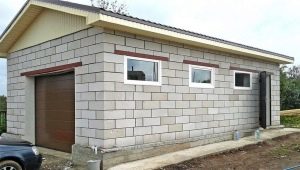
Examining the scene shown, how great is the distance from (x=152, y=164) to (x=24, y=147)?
9.74 feet

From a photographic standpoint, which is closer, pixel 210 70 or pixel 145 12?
pixel 210 70

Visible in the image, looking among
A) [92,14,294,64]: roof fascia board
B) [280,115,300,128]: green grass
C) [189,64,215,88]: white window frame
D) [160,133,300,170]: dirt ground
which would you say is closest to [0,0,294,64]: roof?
[92,14,294,64]: roof fascia board

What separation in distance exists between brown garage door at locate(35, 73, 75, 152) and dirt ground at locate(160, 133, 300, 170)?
10.9 ft

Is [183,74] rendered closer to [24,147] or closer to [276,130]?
[24,147]

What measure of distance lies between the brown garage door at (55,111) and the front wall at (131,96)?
0.52 metres

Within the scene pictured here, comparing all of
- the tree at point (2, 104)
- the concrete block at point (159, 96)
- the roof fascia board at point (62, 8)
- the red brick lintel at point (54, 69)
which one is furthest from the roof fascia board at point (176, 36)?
the tree at point (2, 104)

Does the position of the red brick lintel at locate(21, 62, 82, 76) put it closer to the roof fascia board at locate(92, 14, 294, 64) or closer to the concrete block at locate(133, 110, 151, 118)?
the roof fascia board at locate(92, 14, 294, 64)

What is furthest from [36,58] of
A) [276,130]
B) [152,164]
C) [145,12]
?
[145,12]

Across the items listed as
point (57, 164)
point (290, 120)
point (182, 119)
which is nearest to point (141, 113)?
point (182, 119)

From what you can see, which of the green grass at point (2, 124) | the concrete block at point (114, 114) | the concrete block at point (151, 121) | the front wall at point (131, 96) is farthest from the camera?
the green grass at point (2, 124)

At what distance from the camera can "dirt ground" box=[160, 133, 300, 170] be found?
328 inches

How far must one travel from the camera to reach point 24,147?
6992 mm

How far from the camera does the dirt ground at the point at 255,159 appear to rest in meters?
8.34

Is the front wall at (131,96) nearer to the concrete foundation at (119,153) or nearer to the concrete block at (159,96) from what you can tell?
the concrete block at (159,96)
